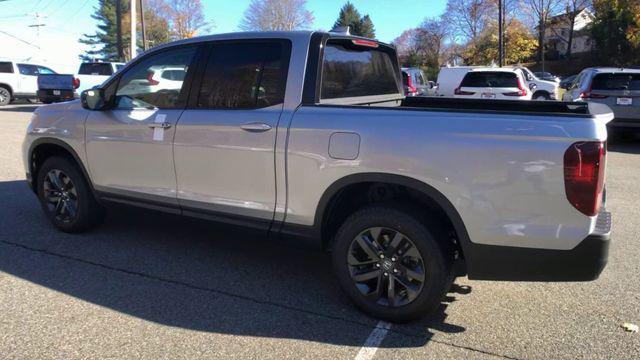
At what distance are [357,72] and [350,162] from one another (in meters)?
1.28

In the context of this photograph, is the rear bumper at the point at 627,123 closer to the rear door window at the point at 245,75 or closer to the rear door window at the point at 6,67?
the rear door window at the point at 245,75

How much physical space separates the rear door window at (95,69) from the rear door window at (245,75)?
757 inches

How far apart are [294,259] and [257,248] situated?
428 millimetres

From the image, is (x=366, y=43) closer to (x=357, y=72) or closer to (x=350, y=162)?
(x=357, y=72)

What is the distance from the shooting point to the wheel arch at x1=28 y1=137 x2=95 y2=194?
5.03m

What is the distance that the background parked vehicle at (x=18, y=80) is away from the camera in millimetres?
22391

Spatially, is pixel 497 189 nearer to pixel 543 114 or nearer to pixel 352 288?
pixel 543 114

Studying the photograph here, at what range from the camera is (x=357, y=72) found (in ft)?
14.7

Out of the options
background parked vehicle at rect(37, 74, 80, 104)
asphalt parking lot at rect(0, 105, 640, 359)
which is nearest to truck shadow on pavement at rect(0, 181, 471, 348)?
asphalt parking lot at rect(0, 105, 640, 359)

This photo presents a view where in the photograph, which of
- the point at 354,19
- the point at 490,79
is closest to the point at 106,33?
the point at 354,19

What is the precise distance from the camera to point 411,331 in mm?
3451

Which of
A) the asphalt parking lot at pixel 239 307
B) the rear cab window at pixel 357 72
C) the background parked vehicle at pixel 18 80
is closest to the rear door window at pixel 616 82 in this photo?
the asphalt parking lot at pixel 239 307

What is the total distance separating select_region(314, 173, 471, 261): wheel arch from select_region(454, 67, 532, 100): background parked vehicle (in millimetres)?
12738

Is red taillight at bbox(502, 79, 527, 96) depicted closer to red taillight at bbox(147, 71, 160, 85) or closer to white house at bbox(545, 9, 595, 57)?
red taillight at bbox(147, 71, 160, 85)
